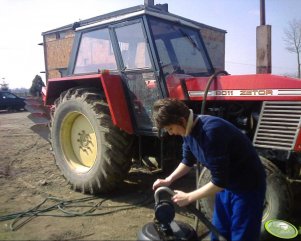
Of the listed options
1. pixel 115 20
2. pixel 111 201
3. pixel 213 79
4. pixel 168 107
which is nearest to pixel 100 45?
pixel 115 20

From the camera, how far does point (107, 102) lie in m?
4.89

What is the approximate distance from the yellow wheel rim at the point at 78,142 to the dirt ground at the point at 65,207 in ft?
1.42

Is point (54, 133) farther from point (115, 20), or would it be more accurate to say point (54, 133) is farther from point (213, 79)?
point (213, 79)

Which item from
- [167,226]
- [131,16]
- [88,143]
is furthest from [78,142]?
[167,226]

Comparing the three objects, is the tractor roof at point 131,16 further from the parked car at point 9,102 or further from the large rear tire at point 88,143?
the parked car at point 9,102

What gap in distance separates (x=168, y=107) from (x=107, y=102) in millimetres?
2592

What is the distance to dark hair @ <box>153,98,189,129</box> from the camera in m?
2.40

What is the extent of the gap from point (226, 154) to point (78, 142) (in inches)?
136

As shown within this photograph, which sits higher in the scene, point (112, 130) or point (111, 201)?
point (112, 130)

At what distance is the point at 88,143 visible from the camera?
17.3 ft

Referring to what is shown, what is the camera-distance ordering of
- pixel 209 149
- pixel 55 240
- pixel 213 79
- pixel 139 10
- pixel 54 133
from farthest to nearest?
pixel 54 133 → pixel 139 10 → pixel 213 79 → pixel 55 240 → pixel 209 149

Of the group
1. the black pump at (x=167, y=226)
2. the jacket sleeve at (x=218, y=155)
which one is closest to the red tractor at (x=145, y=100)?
the black pump at (x=167, y=226)

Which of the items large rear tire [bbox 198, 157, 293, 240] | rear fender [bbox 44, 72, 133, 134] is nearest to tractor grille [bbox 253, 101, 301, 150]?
large rear tire [bbox 198, 157, 293, 240]

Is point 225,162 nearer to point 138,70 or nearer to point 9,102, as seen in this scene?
point 138,70
